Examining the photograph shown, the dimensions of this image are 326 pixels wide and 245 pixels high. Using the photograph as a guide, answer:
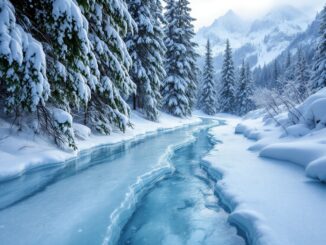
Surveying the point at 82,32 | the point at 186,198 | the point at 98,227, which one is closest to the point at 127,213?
the point at 98,227

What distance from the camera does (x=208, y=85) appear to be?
4388 cm

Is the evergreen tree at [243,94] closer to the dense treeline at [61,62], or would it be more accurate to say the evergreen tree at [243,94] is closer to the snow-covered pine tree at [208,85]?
the snow-covered pine tree at [208,85]

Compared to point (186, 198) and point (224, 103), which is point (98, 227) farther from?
point (224, 103)

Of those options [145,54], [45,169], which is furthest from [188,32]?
[45,169]

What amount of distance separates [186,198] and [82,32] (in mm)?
4707

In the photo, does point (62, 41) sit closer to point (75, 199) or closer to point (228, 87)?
point (75, 199)

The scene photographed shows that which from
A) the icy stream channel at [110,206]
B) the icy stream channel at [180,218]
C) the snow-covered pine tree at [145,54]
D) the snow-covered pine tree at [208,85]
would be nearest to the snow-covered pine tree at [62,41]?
the icy stream channel at [110,206]

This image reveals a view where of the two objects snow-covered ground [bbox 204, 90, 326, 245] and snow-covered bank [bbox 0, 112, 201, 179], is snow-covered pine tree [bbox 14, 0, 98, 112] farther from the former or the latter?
snow-covered ground [bbox 204, 90, 326, 245]

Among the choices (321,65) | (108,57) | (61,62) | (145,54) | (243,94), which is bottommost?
(61,62)

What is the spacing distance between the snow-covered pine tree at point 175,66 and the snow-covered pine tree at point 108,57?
13.5 m

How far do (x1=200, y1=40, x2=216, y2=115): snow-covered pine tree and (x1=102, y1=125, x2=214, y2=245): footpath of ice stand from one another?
1394 inches

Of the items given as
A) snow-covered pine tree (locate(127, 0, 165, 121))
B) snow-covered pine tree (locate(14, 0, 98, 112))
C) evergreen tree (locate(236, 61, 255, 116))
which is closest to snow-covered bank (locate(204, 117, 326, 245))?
snow-covered pine tree (locate(14, 0, 98, 112))

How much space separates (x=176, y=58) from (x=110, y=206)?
22424mm

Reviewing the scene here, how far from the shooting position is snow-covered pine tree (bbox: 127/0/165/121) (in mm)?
17406
